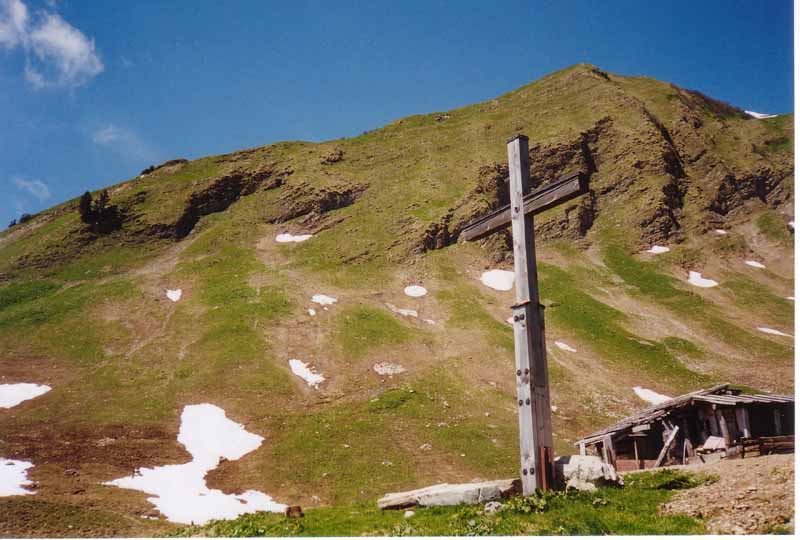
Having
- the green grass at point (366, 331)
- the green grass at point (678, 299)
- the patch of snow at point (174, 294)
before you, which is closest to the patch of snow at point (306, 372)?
the green grass at point (366, 331)

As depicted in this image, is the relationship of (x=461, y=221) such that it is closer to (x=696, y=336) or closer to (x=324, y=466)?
(x=696, y=336)

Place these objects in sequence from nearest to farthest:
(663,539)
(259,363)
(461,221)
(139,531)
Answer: (663,539) < (139,531) < (259,363) < (461,221)

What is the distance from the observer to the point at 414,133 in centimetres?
9950

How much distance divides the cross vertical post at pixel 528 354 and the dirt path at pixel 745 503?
2139mm

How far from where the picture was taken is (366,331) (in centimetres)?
5041

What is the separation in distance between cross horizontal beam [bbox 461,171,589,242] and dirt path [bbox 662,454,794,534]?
5.71 meters

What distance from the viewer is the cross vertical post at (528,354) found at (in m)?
9.66

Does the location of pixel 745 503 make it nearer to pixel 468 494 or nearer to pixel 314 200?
pixel 468 494

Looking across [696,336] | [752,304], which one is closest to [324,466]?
[696,336]

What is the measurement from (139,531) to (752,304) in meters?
69.2

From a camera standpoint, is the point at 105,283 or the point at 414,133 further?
the point at 414,133

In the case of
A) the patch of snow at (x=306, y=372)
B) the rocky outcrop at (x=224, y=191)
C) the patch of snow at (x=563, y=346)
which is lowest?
the patch of snow at (x=306, y=372)

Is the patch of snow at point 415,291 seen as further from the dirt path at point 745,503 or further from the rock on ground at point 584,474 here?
the dirt path at point 745,503

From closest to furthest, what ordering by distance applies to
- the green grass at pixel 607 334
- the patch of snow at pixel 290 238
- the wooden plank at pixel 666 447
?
the wooden plank at pixel 666 447 → the green grass at pixel 607 334 → the patch of snow at pixel 290 238
